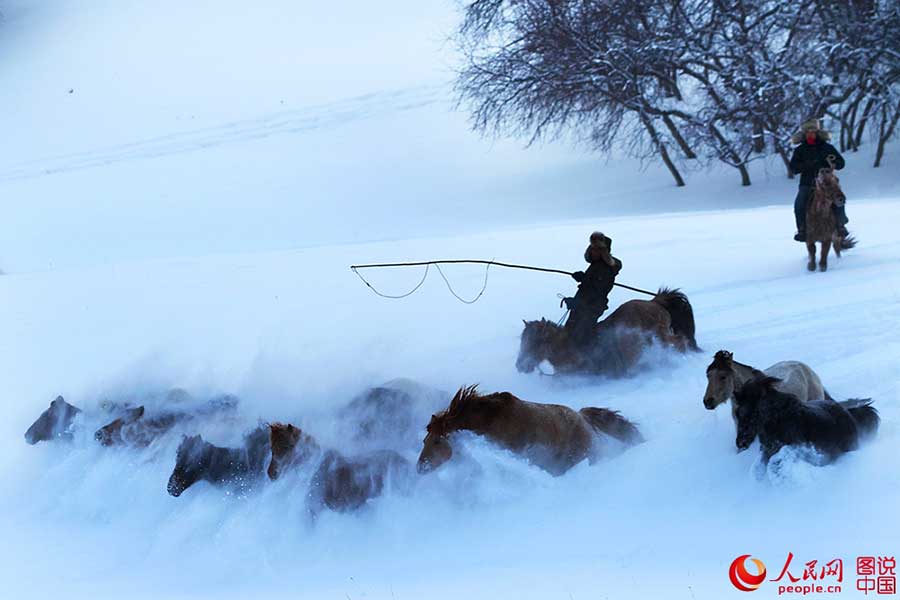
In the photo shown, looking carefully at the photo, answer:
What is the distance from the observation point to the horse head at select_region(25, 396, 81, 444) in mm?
7055

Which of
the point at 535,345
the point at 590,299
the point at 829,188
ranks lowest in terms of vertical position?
the point at 535,345

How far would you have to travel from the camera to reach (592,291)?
6738mm

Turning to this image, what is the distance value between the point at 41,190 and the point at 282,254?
22117 mm

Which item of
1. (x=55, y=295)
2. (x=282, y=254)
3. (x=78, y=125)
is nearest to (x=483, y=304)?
(x=282, y=254)

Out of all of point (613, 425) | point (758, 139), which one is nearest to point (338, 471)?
point (613, 425)

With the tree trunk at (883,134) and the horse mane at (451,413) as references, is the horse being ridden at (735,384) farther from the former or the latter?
the tree trunk at (883,134)

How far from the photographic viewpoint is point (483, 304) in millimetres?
9383

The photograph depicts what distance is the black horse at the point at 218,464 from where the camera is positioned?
5.84 metres

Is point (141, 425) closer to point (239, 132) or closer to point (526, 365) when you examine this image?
point (526, 365)

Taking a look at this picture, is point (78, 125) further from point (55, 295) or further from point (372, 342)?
point (372, 342)

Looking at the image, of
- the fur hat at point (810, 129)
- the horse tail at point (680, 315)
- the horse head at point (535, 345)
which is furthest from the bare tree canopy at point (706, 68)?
the horse head at point (535, 345)

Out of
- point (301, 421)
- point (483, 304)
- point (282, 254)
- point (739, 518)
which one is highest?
point (739, 518)

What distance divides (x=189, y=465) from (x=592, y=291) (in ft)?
11.0

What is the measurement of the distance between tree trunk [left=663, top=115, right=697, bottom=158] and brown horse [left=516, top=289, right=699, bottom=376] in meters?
15.2
